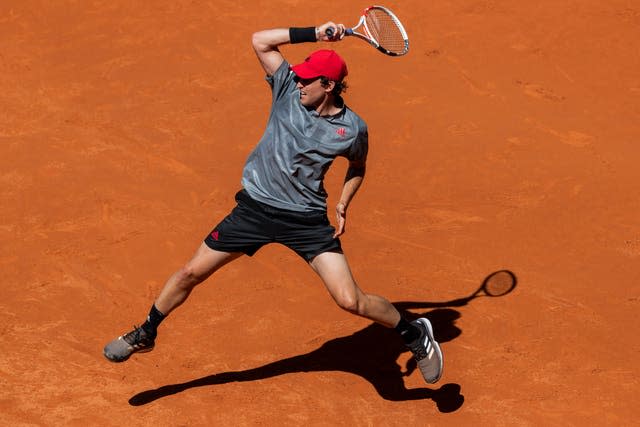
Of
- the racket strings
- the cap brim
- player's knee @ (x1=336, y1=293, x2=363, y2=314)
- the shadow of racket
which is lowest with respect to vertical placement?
the shadow of racket

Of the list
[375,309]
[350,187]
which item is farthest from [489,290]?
[350,187]

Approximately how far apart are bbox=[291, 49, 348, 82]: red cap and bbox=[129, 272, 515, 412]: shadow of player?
2481 millimetres

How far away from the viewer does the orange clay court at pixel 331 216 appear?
7961 mm

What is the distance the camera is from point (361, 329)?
8.77 meters

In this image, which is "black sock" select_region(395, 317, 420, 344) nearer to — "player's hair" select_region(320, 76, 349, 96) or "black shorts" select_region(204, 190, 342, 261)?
"black shorts" select_region(204, 190, 342, 261)

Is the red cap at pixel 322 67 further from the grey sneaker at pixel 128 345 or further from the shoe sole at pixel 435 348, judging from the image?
the grey sneaker at pixel 128 345

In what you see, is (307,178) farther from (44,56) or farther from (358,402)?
(44,56)

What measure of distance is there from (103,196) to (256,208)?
335 cm

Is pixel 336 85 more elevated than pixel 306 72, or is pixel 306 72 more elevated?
pixel 306 72

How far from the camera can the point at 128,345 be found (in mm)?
7730

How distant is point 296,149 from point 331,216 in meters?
3.04

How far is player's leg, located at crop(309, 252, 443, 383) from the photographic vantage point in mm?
7258

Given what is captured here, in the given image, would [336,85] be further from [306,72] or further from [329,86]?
[306,72]

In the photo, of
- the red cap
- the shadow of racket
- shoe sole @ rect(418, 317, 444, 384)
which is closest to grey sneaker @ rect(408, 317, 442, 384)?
shoe sole @ rect(418, 317, 444, 384)
